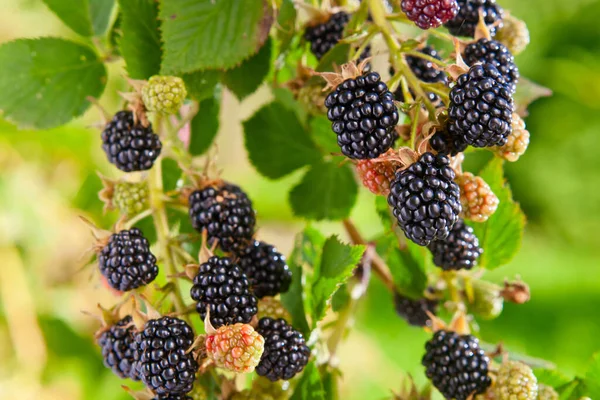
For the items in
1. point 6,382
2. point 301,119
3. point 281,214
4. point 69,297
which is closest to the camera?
point 301,119

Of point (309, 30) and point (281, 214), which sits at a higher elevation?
point (309, 30)

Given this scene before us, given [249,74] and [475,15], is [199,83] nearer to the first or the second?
[249,74]

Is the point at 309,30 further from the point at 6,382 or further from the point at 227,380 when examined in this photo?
the point at 6,382

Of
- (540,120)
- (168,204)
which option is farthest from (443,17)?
(540,120)

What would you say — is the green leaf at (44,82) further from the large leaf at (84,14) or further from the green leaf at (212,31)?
the green leaf at (212,31)

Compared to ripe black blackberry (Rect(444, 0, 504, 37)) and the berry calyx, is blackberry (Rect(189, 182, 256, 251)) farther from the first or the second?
ripe black blackberry (Rect(444, 0, 504, 37))

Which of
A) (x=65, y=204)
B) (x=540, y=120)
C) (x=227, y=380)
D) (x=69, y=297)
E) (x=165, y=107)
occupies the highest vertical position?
(x=165, y=107)

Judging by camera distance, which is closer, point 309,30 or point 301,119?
point 309,30
